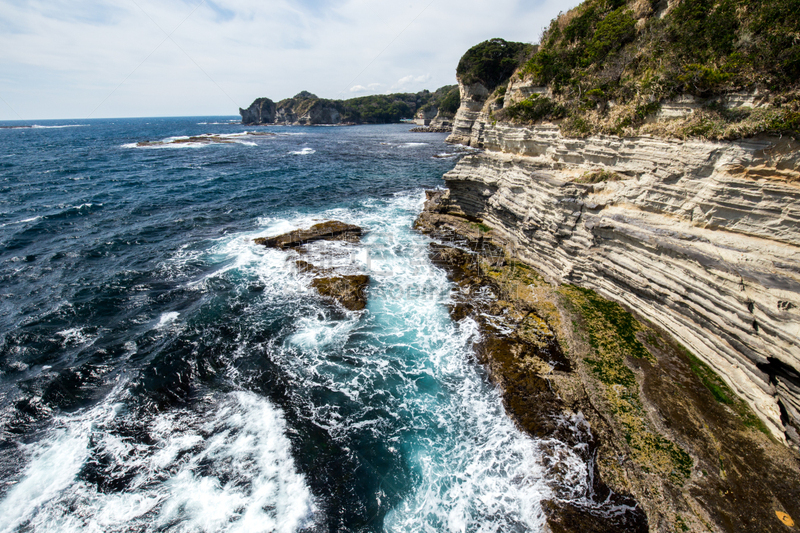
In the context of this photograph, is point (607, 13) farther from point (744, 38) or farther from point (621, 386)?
point (621, 386)

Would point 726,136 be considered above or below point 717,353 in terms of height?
above

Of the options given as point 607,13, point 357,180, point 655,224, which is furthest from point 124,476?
point 357,180

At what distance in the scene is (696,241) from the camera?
34.8 ft

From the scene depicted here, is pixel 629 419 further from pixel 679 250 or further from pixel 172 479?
pixel 172 479

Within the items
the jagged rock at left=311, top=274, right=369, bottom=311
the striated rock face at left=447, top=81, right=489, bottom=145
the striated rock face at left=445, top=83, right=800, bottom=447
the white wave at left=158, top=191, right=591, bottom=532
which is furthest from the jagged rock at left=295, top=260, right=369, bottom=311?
the striated rock face at left=447, top=81, right=489, bottom=145

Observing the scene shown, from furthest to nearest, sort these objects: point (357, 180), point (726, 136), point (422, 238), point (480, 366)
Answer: point (357, 180)
point (422, 238)
point (480, 366)
point (726, 136)

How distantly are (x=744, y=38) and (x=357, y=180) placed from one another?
3336 centimetres

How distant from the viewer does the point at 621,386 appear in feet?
32.0

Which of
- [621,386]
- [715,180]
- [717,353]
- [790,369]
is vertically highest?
[715,180]

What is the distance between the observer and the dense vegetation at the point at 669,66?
411 inches

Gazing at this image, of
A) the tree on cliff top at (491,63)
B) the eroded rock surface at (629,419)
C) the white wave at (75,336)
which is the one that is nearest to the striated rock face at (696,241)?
the eroded rock surface at (629,419)

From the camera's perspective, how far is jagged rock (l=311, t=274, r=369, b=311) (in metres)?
15.6

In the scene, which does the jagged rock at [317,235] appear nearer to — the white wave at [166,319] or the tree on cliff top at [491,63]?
the white wave at [166,319]

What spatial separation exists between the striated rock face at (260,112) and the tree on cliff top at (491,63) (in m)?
127
